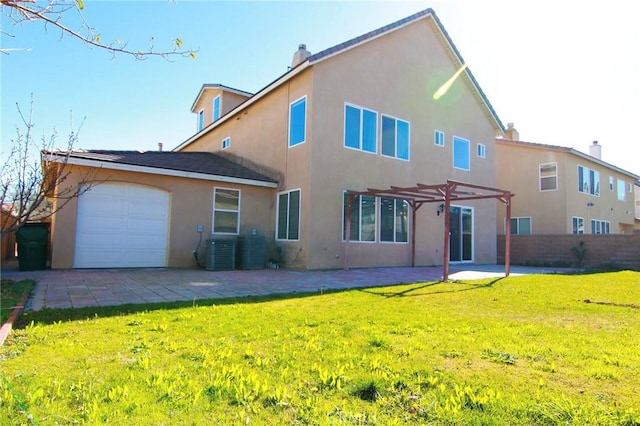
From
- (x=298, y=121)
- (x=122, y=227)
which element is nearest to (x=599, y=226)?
(x=298, y=121)

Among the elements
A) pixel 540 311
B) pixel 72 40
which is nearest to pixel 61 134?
pixel 72 40

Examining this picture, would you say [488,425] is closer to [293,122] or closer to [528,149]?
[293,122]

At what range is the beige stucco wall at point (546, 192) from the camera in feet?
65.8

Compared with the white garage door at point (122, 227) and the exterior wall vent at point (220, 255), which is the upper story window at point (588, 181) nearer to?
the exterior wall vent at point (220, 255)

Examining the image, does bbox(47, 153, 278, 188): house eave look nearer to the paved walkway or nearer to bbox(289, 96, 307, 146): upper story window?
bbox(289, 96, 307, 146): upper story window

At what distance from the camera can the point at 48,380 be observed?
284cm

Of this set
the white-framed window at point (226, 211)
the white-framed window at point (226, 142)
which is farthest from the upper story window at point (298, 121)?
the white-framed window at point (226, 142)

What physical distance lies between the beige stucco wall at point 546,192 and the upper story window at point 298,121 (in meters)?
14.3

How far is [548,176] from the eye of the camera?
67.4ft

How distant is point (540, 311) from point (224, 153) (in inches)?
562

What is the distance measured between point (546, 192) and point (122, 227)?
20067 mm

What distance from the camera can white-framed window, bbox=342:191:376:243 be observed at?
40.0 ft

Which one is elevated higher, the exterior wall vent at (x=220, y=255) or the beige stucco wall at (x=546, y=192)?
the beige stucco wall at (x=546, y=192)

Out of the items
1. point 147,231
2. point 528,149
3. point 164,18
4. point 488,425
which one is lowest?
point 488,425
